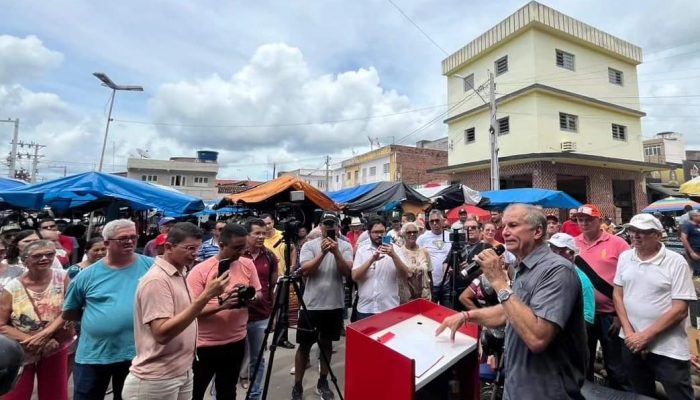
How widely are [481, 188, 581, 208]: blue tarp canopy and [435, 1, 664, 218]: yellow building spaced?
4.97 m

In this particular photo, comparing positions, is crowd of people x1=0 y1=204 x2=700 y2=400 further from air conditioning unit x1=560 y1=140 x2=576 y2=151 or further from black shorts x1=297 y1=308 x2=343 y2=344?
air conditioning unit x1=560 y1=140 x2=576 y2=151

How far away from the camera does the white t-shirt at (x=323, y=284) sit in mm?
3696

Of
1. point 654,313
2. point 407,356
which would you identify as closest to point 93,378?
point 407,356

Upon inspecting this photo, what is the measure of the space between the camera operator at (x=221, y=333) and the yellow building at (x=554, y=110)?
1429 cm

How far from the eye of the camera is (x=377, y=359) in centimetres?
189

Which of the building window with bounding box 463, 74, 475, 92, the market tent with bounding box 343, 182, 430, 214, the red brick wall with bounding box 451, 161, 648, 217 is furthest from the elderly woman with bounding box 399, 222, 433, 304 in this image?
the building window with bounding box 463, 74, 475, 92

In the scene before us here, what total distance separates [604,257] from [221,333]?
3.61 meters

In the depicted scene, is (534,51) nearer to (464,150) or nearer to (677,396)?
(464,150)

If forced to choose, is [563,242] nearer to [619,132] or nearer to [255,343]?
[255,343]

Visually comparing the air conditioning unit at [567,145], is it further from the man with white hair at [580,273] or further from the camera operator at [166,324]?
the camera operator at [166,324]

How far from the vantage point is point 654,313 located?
2.72 m

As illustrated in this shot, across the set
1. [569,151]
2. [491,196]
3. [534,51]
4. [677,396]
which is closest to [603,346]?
[677,396]

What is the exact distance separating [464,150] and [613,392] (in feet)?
56.1

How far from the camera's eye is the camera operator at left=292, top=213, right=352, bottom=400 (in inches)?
141
